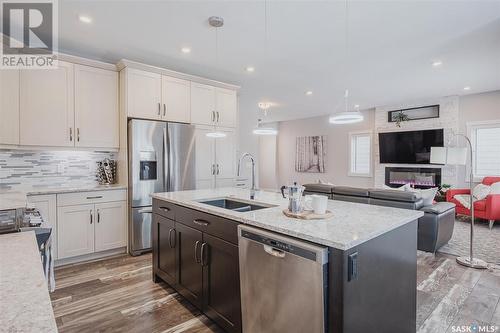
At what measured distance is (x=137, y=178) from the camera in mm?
3639

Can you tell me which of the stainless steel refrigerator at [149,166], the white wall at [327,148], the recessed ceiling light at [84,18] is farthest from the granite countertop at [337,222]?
the white wall at [327,148]

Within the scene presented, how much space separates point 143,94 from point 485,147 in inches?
274

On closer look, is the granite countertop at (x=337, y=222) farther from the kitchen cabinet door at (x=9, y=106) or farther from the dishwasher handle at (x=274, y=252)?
the kitchen cabinet door at (x=9, y=106)

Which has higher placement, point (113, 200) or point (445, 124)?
point (445, 124)

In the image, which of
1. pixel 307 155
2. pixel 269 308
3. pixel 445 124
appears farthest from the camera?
pixel 307 155

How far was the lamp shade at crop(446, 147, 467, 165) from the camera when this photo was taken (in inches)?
180

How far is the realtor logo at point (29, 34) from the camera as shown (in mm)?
2625

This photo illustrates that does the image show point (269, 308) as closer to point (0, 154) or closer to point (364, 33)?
point (364, 33)

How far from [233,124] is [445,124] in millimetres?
5115

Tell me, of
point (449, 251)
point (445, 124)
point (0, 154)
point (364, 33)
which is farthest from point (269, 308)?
point (445, 124)

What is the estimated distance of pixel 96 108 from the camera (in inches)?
144

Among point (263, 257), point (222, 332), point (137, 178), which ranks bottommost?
point (222, 332)

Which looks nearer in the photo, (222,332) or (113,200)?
(222,332)

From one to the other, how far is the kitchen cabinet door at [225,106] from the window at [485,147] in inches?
210
